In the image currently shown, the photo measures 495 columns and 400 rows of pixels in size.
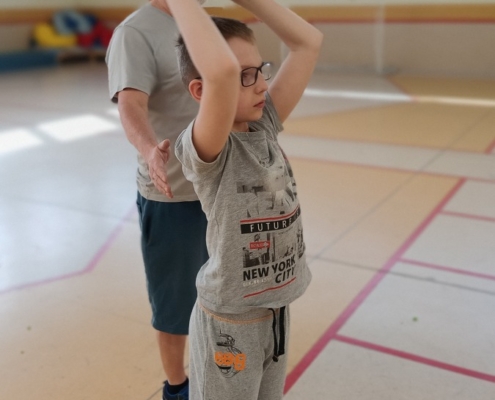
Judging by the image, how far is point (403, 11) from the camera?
30.0 feet

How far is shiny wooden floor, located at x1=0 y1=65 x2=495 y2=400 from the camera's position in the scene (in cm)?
230

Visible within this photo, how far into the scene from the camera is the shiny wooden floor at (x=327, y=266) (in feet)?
7.56

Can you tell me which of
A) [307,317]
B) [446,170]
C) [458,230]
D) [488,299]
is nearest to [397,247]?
[458,230]

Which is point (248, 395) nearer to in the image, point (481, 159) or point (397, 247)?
point (397, 247)

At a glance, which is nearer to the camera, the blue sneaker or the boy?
the boy

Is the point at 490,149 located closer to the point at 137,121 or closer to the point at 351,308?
the point at 351,308

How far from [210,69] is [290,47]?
465 millimetres

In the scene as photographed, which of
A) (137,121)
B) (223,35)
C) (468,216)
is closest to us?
(223,35)

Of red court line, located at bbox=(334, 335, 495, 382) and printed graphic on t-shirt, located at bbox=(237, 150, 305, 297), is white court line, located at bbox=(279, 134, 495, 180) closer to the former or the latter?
red court line, located at bbox=(334, 335, 495, 382)

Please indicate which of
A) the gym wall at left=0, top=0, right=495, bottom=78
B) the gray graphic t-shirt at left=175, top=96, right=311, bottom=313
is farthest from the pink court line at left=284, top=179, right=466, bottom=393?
the gym wall at left=0, top=0, right=495, bottom=78

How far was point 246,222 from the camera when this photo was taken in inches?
53.7

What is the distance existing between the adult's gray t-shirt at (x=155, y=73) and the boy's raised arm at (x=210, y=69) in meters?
0.54

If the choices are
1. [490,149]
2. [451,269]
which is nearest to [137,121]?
[451,269]

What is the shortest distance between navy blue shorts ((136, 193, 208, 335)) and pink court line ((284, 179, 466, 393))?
1.79 feet
